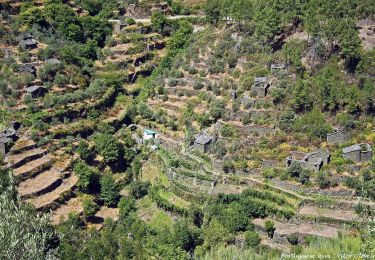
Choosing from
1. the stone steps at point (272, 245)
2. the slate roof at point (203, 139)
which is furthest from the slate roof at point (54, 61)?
the stone steps at point (272, 245)

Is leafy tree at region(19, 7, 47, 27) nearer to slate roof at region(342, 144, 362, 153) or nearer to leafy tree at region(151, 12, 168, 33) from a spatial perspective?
leafy tree at region(151, 12, 168, 33)

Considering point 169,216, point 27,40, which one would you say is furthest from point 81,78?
point 169,216

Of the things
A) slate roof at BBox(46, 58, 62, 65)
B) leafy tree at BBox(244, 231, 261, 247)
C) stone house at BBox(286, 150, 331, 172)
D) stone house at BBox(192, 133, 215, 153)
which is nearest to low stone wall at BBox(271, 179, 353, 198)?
stone house at BBox(286, 150, 331, 172)

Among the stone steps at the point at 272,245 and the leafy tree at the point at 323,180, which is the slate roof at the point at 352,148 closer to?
the leafy tree at the point at 323,180

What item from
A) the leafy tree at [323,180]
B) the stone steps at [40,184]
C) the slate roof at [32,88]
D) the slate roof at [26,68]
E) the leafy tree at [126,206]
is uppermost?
the slate roof at [26,68]

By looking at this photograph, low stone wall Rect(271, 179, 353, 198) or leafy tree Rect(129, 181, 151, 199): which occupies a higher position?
low stone wall Rect(271, 179, 353, 198)

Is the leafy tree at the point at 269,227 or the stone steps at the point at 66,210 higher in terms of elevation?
the leafy tree at the point at 269,227
